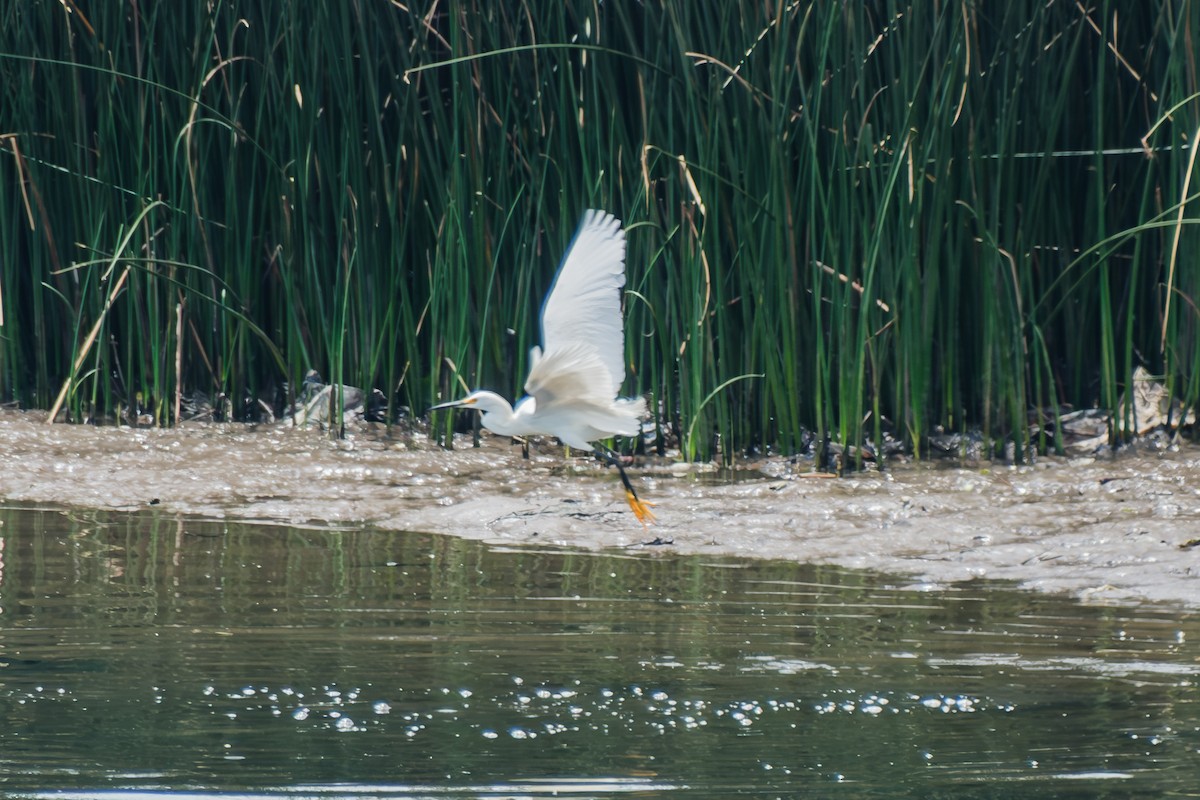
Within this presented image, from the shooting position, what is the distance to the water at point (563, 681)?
9.09 ft

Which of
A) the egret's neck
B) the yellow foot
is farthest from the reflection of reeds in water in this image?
the egret's neck

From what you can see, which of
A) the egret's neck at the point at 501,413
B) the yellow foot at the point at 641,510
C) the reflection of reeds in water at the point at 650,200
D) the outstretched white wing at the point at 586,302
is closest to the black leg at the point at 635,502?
the yellow foot at the point at 641,510

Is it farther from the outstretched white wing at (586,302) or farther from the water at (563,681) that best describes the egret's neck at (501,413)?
the water at (563,681)

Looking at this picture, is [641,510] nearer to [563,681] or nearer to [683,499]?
[683,499]

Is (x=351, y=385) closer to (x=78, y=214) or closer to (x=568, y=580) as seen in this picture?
(x=78, y=214)

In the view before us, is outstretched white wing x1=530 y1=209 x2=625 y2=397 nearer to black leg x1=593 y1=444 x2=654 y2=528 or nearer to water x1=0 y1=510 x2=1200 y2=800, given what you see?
black leg x1=593 y1=444 x2=654 y2=528

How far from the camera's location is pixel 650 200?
6215 millimetres

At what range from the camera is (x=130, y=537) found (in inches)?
203

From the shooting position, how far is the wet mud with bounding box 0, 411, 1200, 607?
15.8 feet

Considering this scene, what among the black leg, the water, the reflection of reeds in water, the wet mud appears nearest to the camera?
the water

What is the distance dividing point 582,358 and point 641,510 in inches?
21.4

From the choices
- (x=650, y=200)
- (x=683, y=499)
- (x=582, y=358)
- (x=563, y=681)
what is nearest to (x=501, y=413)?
(x=582, y=358)

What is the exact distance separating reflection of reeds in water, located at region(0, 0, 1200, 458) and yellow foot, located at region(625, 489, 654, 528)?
839 millimetres

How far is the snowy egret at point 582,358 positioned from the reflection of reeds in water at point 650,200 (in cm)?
90
